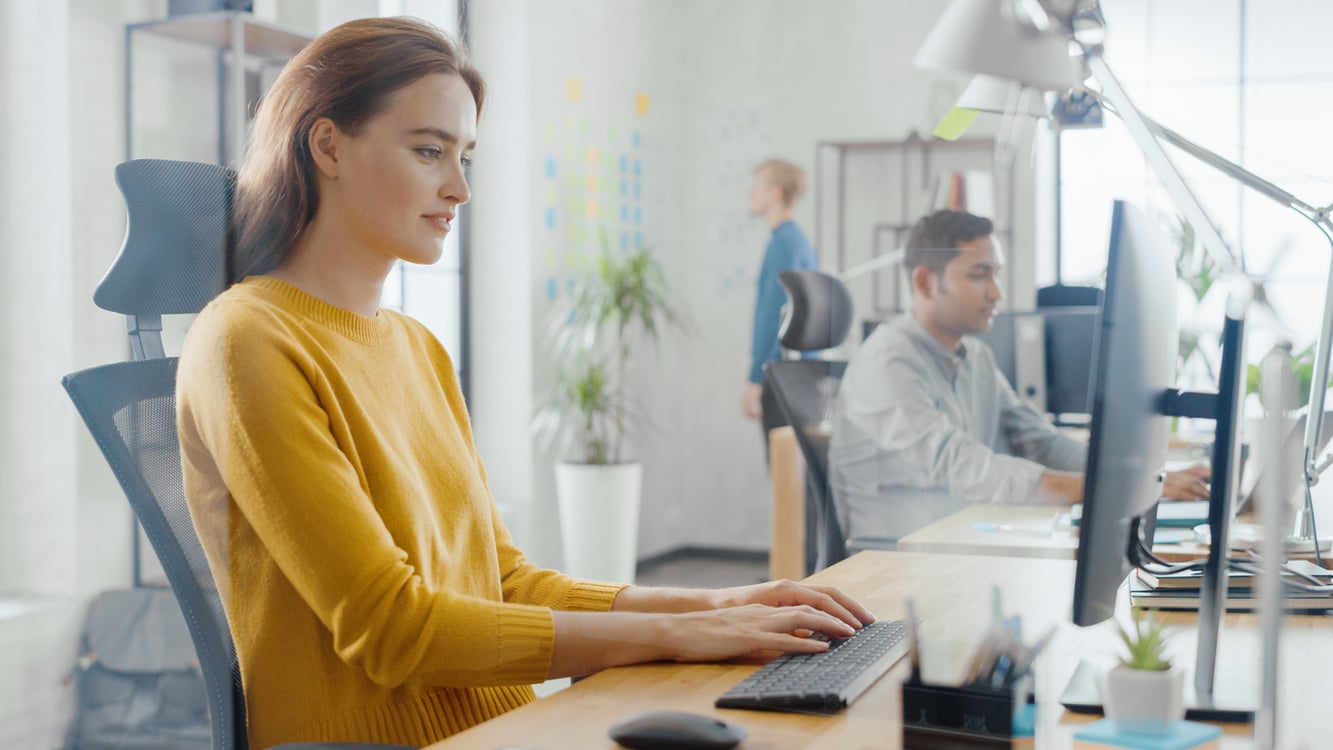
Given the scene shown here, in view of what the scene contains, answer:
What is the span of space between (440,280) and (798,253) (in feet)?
3.71

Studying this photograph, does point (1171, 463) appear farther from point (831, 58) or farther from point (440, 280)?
point (831, 58)

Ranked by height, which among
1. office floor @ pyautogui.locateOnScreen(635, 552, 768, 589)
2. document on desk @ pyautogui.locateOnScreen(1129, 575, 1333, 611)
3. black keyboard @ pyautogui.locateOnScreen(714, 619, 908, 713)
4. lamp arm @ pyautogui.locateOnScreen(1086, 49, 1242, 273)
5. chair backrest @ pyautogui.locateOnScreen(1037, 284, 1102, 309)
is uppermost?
lamp arm @ pyautogui.locateOnScreen(1086, 49, 1242, 273)

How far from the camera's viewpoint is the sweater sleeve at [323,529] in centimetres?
97

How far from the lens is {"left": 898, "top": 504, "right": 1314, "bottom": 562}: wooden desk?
158cm

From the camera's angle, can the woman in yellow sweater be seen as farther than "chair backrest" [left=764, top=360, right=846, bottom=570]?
No

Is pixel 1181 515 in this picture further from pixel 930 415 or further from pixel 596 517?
pixel 596 517

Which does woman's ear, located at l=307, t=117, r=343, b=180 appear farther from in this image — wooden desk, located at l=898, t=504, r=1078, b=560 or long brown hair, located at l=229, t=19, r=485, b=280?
wooden desk, located at l=898, t=504, r=1078, b=560

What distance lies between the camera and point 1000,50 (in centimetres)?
85

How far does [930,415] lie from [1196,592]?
941mm

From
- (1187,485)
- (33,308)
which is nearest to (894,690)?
(1187,485)

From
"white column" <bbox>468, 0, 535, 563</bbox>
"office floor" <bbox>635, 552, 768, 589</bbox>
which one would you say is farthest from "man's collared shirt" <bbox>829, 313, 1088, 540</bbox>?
"office floor" <bbox>635, 552, 768, 589</bbox>

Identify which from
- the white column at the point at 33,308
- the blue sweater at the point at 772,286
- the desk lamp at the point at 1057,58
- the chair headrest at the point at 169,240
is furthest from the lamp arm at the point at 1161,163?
the blue sweater at the point at 772,286

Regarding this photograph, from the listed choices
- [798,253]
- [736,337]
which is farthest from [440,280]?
→ [736,337]

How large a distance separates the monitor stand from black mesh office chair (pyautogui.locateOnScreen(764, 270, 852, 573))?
1258 mm
